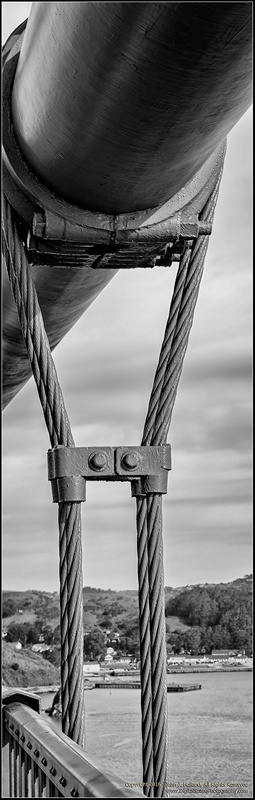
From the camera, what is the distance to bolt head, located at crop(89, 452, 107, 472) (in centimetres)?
257

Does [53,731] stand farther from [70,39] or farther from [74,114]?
[70,39]

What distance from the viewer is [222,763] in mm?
18000

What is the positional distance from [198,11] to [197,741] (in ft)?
65.0

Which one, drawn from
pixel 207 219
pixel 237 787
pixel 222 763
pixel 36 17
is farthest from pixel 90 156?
pixel 222 763

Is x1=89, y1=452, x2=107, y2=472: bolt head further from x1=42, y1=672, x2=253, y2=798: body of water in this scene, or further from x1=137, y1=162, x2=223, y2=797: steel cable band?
x1=42, y1=672, x2=253, y2=798: body of water

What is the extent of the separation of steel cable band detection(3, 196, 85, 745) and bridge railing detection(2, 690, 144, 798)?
0.10 metres

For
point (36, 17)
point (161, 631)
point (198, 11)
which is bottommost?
point (161, 631)

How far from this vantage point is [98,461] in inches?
101

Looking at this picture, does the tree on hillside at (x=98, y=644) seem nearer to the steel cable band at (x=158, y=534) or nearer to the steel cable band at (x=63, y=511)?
the steel cable band at (x=158, y=534)

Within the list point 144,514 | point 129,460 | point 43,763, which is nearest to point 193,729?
point 144,514

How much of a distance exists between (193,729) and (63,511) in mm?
19211

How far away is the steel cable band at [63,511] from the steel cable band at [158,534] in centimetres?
21

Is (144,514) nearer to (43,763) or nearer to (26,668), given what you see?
(43,763)

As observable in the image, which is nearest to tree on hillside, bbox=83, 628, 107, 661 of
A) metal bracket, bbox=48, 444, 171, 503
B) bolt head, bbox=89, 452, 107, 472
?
metal bracket, bbox=48, 444, 171, 503
